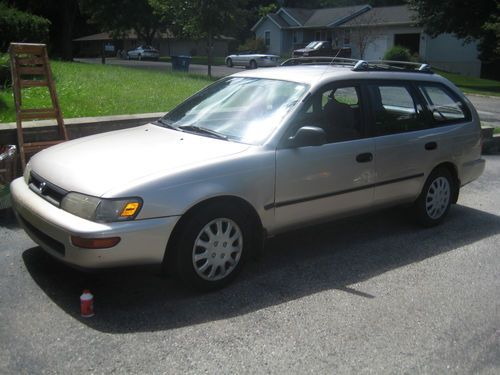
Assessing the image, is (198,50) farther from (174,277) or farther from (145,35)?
(174,277)

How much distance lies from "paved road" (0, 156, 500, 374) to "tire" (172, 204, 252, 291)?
14 cm

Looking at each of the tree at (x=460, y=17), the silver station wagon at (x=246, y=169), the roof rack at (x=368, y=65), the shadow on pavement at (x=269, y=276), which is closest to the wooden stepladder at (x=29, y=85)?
the silver station wagon at (x=246, y=169)

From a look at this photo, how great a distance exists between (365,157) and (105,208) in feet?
7.96

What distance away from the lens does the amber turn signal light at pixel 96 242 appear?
3588 millimetres

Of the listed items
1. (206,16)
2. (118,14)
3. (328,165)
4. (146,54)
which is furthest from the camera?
(146,54)

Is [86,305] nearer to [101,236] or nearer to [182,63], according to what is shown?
[101,236]

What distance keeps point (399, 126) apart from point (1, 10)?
52.6 feet

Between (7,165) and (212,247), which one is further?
(7,165)

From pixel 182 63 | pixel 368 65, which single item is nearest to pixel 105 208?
pixel 368 65

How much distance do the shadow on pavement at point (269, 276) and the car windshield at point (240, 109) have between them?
114cm

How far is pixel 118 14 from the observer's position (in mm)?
51688

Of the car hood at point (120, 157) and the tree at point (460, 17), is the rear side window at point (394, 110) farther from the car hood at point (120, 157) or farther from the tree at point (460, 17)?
the tree at point (460, 17)

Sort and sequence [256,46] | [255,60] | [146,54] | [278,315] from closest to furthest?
[278,315] < [255,60] < [146,54] < [256,46]

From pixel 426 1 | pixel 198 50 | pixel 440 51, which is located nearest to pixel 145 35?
pixel 198 50
